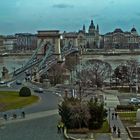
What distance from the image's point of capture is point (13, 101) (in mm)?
38969

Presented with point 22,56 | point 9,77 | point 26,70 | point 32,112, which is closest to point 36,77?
point 9,77

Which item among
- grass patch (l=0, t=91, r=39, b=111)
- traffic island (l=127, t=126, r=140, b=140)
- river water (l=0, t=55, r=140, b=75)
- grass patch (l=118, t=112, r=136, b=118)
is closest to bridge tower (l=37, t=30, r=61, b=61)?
river water (l=0, t=55, r=140, b=75)

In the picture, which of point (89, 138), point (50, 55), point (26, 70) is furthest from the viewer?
point (50, 55)

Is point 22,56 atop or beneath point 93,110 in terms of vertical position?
atop

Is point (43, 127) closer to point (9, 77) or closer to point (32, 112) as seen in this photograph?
point (32, 112)

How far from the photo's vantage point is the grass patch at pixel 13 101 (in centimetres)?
3629

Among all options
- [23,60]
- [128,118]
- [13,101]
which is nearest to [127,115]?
[128,118]

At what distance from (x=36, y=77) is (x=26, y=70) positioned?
36.0 ft

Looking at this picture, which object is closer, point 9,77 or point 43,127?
point 43,127

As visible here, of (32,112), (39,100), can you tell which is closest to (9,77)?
(39,100)

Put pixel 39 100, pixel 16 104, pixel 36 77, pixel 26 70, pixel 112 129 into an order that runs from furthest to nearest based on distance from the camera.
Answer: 1. pixel 26 70
2. pixel 36 77
3. pixel 39 100
4. pixel 16 104
5. pixel 112 129

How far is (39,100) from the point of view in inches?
1612

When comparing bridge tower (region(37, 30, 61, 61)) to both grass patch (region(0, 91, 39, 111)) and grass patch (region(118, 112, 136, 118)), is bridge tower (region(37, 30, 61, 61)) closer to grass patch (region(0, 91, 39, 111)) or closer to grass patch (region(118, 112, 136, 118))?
grass patch (region(0, 91, 39, 111))

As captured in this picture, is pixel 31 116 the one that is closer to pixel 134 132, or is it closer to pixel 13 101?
pixel 13 101
